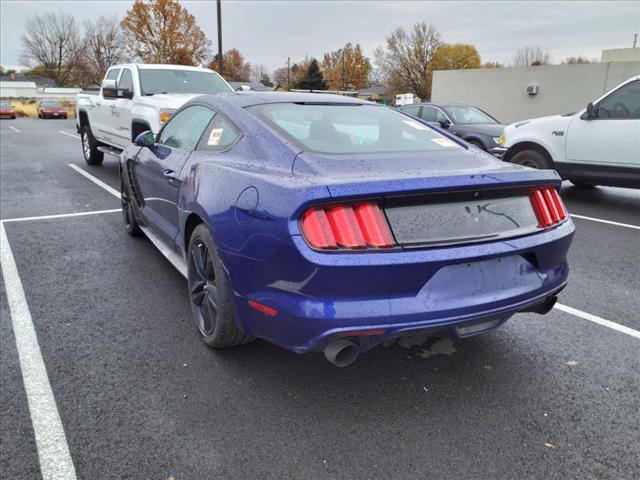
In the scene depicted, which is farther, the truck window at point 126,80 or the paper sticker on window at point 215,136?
the truck window at point 126,80

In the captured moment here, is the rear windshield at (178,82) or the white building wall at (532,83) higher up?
the white building wall at (532,83)

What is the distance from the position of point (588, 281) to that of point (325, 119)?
112 inches

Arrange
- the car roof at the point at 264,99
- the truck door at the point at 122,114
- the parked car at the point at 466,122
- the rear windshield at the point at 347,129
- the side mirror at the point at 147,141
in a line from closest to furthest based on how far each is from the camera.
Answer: the rear windshield at the point at 347,129 → the car roof at the point at 264,99 → the side mirror at the point at 147,141 → the truck door at the point at 122,114 → the parked car at the point at 466,122

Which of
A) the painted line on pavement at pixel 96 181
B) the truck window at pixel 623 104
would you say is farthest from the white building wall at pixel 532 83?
the painted line on pavement at pixel 96 181

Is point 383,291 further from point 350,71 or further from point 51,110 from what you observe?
point 350,71

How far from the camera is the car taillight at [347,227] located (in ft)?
7.36

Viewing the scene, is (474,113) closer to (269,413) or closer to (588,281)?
(588,281)

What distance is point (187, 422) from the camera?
248 cm

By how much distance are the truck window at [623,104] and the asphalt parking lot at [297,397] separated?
390 centimetres

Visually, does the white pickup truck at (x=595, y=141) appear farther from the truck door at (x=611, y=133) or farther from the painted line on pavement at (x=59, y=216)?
the painted line on pavement at (x=59, y=216)

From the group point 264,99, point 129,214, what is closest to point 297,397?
point 264,99

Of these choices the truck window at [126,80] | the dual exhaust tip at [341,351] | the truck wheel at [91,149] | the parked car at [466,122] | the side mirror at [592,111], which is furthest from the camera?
the parked car at [466,122]

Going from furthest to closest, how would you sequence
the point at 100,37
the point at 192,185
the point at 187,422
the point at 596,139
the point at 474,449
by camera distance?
the point at 100,37
the point at 596,139
the point at 192,185
the point at 187,422
the point at 474,449

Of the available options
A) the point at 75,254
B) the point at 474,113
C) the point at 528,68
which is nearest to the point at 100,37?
the point at 528,68
